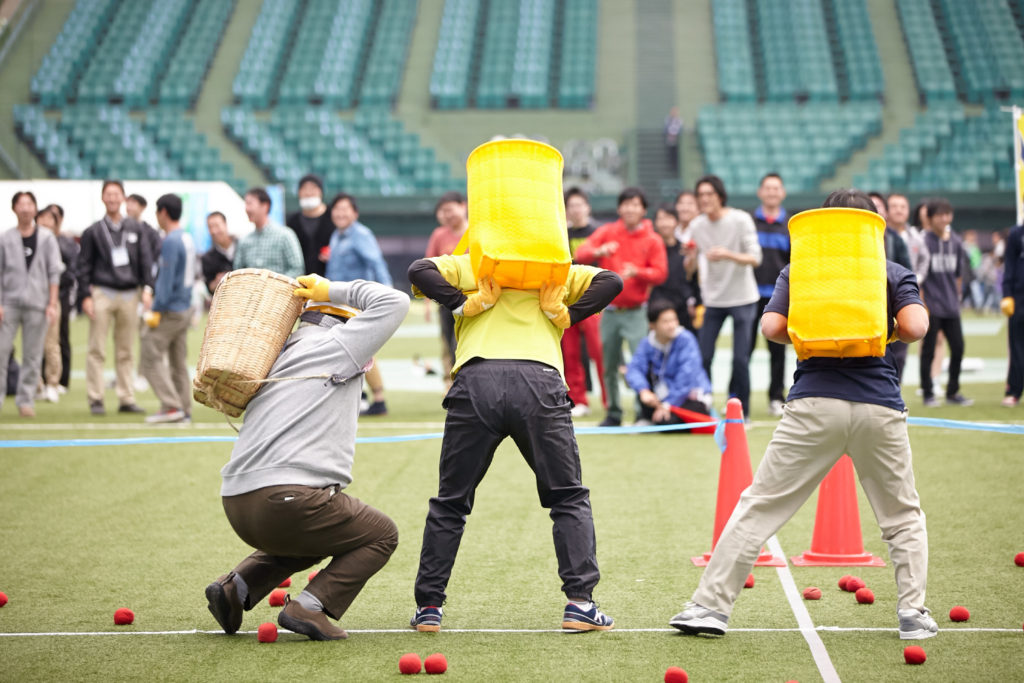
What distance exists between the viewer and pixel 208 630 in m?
4.61

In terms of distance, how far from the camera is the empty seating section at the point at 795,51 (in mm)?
34688

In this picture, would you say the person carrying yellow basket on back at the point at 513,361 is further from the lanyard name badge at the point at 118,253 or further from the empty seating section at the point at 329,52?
the empty seating section at the point at 329,52

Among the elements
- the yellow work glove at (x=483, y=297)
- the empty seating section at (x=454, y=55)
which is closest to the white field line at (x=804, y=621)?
the yellow work glove at (x=483, y=297)

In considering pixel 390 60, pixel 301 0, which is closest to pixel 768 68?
pixel 390 60

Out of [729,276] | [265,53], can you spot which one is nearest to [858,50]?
[265,53]

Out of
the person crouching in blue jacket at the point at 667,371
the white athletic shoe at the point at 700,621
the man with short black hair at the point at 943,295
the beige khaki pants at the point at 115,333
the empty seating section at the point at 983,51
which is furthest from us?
the empty seating section at the point at 983,51

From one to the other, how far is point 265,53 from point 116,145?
7063mm

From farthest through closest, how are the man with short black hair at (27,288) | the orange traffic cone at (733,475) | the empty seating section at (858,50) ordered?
the empty seating section at (858,50) < the man with short black hair at (27,288) < the orange traffic cone at (733,475)

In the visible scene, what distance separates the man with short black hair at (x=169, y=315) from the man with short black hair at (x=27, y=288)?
1072mm

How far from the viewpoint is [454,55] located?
36906mm

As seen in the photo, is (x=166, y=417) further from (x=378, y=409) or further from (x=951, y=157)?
(x=951, y=157)

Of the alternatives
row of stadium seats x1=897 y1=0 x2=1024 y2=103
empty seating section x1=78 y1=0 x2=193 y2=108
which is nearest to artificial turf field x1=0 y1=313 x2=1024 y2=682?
row of stadium seats x1=897 y1=0 x2=1024 y2=103

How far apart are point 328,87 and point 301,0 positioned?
291 inches

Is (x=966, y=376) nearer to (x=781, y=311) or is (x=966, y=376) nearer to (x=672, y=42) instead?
(x=781, y=311)
